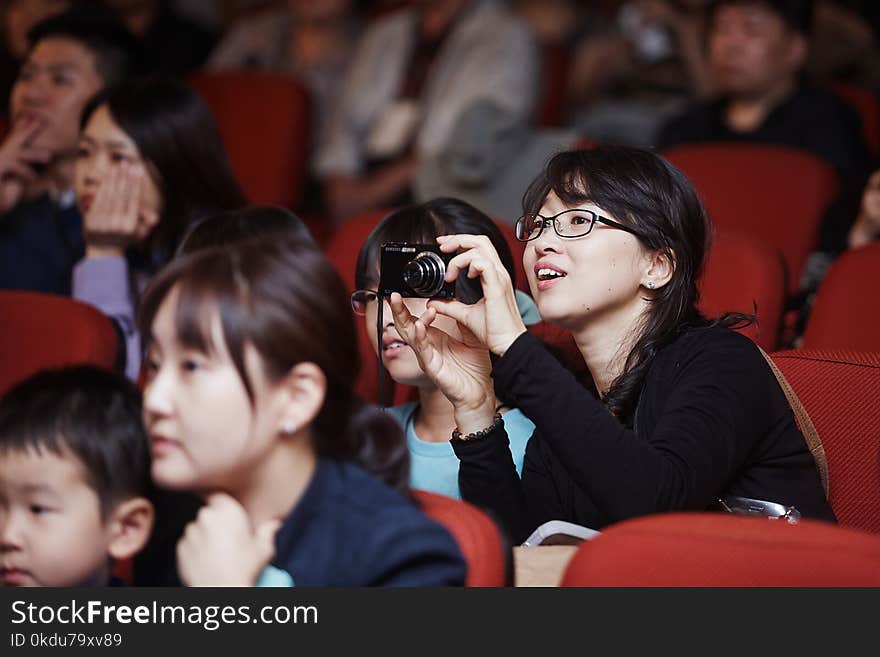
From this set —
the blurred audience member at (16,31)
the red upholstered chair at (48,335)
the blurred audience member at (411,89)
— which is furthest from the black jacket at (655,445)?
the blurred audience member at (16,31)

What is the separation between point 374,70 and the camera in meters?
3.49

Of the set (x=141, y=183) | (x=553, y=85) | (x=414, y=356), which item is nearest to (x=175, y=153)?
(x=141, y=183)

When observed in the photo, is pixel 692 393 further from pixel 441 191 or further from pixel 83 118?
pixel 441 191

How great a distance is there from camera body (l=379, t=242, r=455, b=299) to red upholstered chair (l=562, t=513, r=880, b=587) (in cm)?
47

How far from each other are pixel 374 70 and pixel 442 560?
2592mm

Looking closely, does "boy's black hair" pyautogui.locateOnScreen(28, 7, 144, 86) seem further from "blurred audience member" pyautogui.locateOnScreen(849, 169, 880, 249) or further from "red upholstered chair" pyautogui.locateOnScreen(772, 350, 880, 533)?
"red upholstered chair" pyautogui.locateOnScreen(772, 350, 880, 533)

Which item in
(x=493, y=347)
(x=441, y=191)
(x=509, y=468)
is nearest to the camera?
(x=493, y=347)

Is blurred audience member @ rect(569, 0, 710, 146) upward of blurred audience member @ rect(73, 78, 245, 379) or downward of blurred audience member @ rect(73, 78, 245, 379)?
upward

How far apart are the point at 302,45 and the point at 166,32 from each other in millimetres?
465

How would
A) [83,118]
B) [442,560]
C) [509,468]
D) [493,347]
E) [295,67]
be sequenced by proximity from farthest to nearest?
[295,67]
[83,118]
[509,468]
[493,347]
[442,560]

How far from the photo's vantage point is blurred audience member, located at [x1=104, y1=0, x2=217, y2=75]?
386 cm

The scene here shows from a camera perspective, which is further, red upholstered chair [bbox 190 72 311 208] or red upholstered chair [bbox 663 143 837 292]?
red upholstered chair [bbox 190 72 311 208]

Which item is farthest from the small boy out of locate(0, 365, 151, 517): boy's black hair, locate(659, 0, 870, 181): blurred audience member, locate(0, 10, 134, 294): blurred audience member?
locate(659, 0, 870, 181): blurred audience member

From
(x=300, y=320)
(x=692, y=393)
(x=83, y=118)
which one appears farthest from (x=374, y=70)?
(x=300, y=320)
